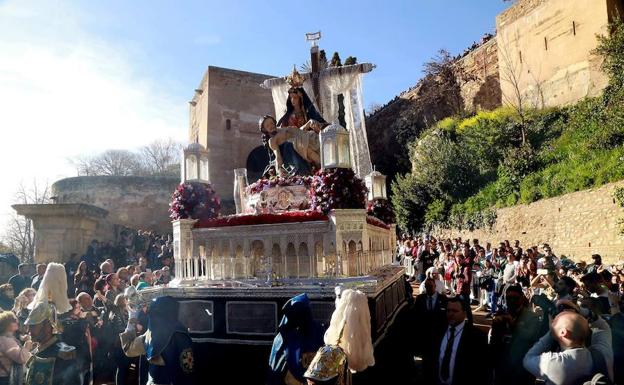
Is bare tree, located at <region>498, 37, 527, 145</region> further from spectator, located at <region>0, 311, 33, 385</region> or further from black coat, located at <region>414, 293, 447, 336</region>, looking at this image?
spectator, located at <region>0, 311, 33, 385</region>

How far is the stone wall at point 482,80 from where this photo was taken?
1251 inches

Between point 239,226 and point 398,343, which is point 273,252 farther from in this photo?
point 398,343

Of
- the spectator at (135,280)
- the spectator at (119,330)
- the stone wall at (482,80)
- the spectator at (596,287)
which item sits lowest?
the spectator at (119,330)

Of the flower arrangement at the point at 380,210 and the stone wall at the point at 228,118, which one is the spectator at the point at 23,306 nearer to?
the flower arrangement at the point at 380,210

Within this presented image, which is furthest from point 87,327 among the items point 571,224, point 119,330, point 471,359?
point 571,224

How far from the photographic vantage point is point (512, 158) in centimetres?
2170

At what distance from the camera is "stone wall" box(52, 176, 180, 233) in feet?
82.3

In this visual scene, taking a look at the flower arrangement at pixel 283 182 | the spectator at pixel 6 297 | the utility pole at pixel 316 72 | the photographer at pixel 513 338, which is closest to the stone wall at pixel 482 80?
the utility pole at pixel 316 72

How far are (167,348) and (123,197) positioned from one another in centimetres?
2349

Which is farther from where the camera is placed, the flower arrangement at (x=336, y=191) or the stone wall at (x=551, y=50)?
the stone wall at (x=551, y=50)

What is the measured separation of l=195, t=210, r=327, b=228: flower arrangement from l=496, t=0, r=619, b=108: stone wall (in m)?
22.7

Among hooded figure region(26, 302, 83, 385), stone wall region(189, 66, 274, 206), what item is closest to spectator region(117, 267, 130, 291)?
hooded figure region(26, 302, 83, 385)

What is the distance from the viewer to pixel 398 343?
22.9ft

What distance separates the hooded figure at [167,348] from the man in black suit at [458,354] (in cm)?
229
